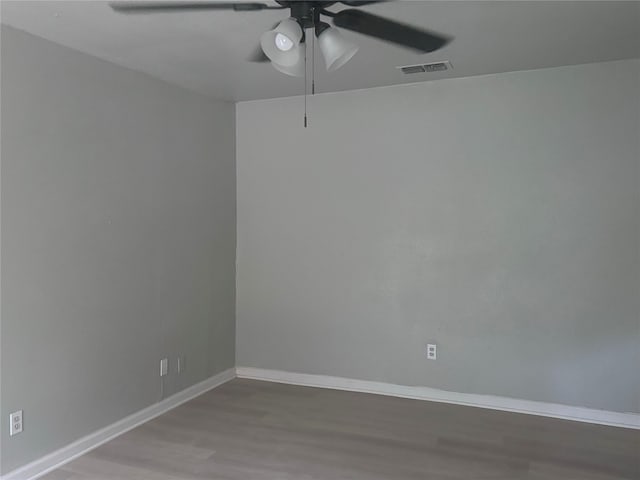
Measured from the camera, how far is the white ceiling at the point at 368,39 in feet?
8.43

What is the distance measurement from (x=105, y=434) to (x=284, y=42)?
2.70m

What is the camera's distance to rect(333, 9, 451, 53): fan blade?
234 cm

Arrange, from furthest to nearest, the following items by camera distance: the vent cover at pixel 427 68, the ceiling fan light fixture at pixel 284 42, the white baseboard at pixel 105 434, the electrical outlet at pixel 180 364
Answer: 1. the electrical outlet at pixel 180 364
2. the vent cover at pixel 427 68
3. the white baseboard at pixel 105 434
4. the ceiling fan light fixture at pixel 284 42

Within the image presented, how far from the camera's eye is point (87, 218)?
3.20 meters

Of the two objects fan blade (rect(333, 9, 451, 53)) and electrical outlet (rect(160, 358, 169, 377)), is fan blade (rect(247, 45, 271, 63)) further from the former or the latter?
electrical outlet (rect(160, 358, 169, 377))

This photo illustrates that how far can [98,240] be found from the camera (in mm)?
3277

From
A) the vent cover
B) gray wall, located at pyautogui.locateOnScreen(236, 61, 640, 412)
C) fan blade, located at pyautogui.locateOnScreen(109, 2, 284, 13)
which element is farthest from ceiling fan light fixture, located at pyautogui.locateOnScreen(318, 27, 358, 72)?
gray wall, located at pyautogui.locateOnScreen(236, 61, 640, 412)

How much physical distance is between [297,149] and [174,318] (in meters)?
1.74

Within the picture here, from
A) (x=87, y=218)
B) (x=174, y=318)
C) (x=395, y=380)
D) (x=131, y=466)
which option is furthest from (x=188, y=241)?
(x=395, y=380)

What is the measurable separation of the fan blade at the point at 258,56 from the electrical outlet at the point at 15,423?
2.34 metres

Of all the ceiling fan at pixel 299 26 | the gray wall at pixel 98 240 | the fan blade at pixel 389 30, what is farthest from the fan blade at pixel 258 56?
the gray wall at pixel 98 240

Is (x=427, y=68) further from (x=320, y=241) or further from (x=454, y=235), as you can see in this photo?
(x=320, y=241)

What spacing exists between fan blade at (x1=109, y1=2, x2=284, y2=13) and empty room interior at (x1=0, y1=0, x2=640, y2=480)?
0.02 meters

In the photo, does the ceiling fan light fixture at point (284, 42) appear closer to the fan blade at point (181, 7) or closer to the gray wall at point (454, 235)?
the fan blade at point (181, 7)
